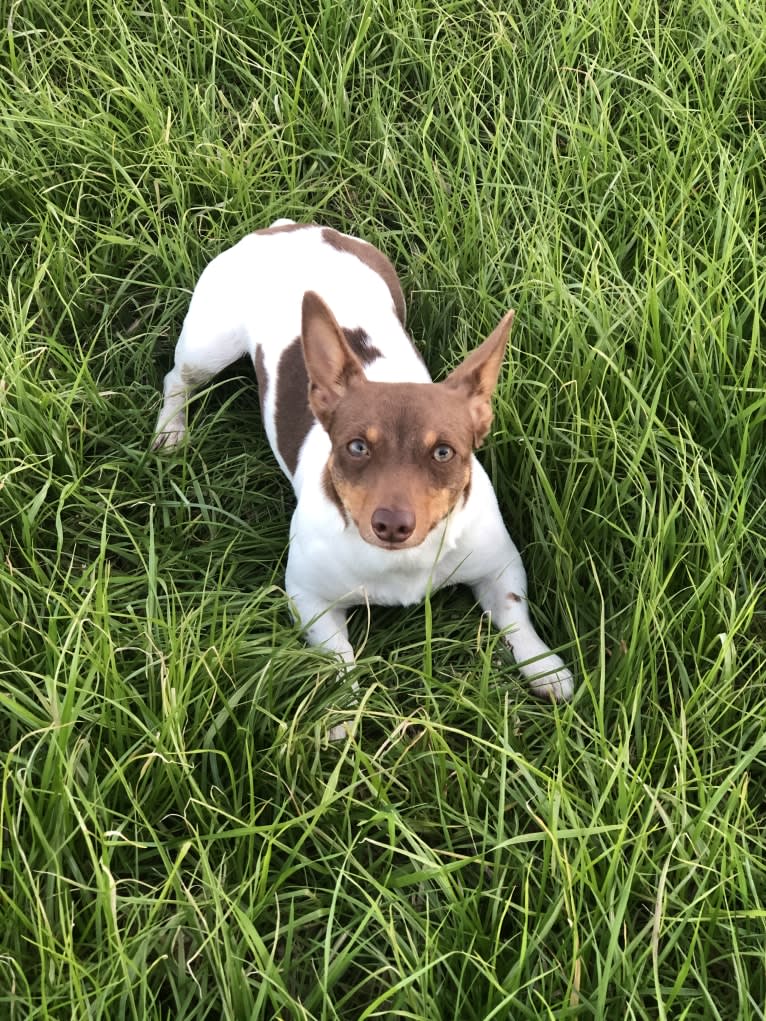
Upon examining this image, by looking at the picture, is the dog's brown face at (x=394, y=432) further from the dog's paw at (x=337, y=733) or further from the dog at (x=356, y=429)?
the dog's paw at (x=337, y=733)

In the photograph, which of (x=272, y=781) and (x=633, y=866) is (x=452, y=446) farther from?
(x=633, y=866)

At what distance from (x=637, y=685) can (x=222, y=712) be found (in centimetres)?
102

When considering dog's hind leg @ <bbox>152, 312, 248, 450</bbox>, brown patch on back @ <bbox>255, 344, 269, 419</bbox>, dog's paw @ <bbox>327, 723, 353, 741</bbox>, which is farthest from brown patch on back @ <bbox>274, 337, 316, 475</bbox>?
dog's paw @ <bbox>327, 723, 353, 741</bbox>

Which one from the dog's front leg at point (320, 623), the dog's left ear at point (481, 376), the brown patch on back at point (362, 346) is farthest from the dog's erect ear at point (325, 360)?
the dog's front leg at point (320, 623)

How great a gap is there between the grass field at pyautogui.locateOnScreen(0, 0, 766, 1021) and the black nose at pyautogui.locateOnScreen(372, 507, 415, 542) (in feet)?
1.32

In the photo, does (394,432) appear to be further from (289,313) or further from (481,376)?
(289,313)

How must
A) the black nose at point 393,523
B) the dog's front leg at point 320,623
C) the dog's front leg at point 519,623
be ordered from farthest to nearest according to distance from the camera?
the dog's front leg at point 320,623, the dog's front leg at point 519,623, the black nose at point 393,523

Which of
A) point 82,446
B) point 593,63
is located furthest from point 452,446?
point 593,63

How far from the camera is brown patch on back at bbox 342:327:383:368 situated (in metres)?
3.33

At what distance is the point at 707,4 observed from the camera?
4.14 meters

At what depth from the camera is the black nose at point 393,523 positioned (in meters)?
2.59

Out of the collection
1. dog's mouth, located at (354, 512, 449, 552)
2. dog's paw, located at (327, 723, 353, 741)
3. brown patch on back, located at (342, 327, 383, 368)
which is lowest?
dog's paw, located at (327, 723, 353, 741)

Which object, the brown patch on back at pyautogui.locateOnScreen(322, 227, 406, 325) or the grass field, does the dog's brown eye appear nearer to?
the grass field

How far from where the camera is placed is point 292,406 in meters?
3.36
